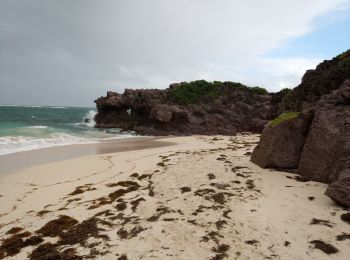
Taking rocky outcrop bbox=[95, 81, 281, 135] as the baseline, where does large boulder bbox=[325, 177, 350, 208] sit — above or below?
below

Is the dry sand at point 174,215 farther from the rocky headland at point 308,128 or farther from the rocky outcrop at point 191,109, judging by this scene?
the rocky outcrop at point 191,109

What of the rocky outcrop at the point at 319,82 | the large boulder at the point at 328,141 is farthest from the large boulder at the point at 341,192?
the rocky outcrop at the point at 319,82

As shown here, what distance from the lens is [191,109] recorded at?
Result: 3344 cm

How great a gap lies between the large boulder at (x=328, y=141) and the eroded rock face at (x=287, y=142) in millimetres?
471

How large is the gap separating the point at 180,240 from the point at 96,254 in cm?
133

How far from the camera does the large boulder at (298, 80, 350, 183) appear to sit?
7008 mm

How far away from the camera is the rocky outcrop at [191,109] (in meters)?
30.3

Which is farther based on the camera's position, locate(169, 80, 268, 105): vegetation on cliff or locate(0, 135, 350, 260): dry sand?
locate(169, 80, 268, 105): vegetation on cliff

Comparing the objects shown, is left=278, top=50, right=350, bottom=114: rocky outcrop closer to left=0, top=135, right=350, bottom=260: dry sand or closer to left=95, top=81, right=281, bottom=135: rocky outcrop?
left=0, top=135, right=350, bottom=260: dry sand

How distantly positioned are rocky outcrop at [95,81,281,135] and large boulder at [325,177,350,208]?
73.6 ft

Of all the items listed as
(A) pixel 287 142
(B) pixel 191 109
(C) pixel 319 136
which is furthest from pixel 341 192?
(B) pixel 191 109

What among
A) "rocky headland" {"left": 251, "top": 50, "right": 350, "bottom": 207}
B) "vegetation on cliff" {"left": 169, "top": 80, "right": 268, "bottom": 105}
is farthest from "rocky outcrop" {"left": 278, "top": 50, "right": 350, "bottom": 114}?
"vegetation on cliff" {"left": 169, "top": 80, "right": 268, "bottom": 105}

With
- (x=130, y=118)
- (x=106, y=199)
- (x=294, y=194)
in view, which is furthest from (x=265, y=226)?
(x=130, y=118)

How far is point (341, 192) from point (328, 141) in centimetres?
225
